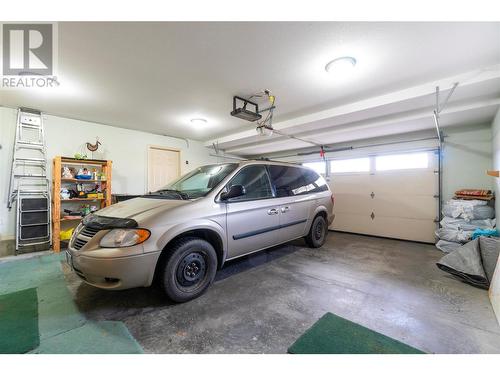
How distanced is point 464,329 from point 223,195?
7.71 feet

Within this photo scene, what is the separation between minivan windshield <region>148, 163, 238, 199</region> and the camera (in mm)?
2424

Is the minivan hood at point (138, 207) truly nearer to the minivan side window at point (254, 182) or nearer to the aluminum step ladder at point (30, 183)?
the minivan side window at point (254, 182)

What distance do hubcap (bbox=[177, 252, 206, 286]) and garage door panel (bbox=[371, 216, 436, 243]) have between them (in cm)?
461

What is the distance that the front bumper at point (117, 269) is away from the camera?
170 cm

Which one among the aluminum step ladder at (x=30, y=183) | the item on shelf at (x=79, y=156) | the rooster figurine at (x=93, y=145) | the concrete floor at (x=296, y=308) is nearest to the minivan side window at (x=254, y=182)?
the concrete floor at (x=296, y=308)

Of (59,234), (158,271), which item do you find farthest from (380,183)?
(59,234)

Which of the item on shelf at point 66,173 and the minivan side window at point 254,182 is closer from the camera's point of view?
the minivan side window at point 254,182

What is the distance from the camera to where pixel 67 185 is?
4281mm

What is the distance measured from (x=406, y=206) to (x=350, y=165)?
1616 mm

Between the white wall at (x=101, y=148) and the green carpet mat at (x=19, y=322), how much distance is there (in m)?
2.48

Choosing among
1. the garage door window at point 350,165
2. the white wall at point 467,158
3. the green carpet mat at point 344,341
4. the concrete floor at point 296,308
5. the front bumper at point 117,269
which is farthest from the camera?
the garage door window at point 350,165

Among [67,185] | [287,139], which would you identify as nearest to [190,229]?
[67,185]

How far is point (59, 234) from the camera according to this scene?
382 centimetres
